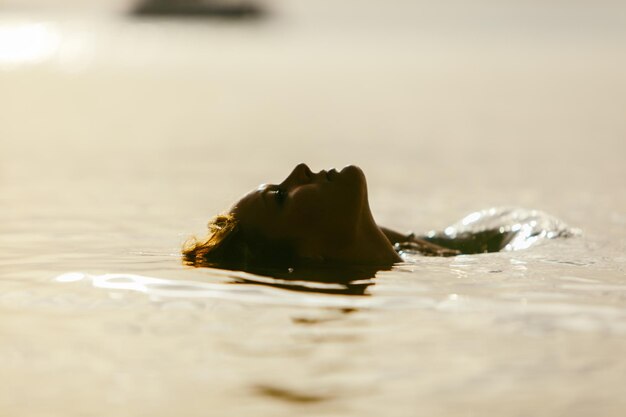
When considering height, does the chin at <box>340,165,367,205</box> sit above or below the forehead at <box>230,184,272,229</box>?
above

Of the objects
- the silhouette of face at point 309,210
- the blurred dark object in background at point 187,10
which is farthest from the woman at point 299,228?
the blurred dark object in background at point 187,10

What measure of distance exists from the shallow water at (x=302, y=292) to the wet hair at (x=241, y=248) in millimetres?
227

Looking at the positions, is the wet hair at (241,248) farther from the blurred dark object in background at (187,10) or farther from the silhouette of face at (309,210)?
the blurred dark object in background at (187,10)

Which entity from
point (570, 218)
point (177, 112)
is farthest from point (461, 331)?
point (177, 112)

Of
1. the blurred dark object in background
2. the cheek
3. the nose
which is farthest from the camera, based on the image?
the blurred dark object in background

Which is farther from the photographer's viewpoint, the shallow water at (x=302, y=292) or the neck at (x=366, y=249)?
the neck at (x=366, y=249)

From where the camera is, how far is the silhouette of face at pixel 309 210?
590 cm

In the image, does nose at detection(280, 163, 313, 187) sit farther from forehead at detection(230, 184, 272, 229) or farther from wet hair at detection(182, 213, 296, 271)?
wet hair at detection(182, 213, 296, 271)

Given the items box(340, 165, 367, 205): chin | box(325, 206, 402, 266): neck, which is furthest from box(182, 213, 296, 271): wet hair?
box(340, 165, 367, 205): chin

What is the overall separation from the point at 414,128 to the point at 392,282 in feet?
32.0

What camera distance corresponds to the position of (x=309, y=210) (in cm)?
589

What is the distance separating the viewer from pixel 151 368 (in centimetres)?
414

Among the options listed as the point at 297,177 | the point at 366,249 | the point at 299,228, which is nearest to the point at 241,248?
the point at 299,228

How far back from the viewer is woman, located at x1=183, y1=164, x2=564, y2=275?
590 cm
